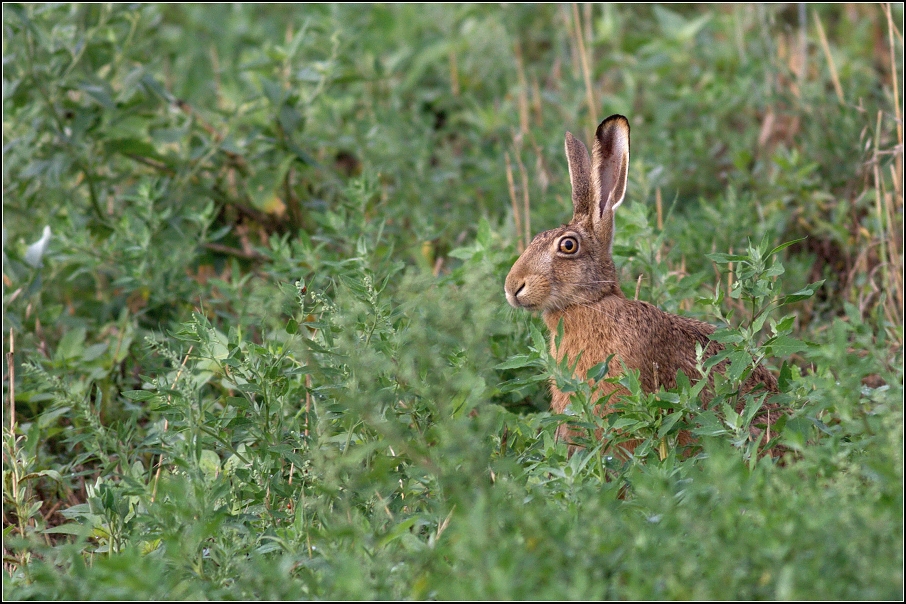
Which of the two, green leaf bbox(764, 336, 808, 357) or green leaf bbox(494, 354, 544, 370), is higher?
green leaf bbox(494, 354, 544, 370)

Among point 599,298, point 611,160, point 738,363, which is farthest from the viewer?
point 611,160

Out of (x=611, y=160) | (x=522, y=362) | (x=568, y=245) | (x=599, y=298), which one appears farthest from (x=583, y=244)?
(x=522, y=362)

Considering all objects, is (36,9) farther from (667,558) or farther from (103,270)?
(667,558)

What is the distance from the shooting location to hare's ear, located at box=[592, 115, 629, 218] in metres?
3.89

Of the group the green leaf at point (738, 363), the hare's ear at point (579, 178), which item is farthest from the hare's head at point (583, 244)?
the green leaf at point (738, 363)

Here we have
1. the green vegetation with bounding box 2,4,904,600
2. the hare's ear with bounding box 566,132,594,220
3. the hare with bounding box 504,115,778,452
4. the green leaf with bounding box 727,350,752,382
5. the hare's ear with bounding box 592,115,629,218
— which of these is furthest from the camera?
the hare's ear with bounding box 566,132,594,220

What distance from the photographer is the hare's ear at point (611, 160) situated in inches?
153

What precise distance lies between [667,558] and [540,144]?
12.3 feet

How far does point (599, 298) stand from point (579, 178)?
50 cm

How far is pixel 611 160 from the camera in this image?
3.98m

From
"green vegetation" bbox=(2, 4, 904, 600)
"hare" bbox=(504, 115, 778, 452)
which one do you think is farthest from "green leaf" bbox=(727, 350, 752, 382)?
"hare" bbox=(504, 115, 778, 452)

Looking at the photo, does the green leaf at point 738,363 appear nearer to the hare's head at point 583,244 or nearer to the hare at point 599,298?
the hare at point 599,298

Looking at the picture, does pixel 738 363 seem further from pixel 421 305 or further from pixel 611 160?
pixel 611 160

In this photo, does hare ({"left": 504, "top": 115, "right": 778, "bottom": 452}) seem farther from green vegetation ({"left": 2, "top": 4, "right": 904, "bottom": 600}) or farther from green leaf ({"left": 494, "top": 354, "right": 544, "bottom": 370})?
green leaf ({"left": 494, "top": 354, "right": 544, "bottom": 370})
